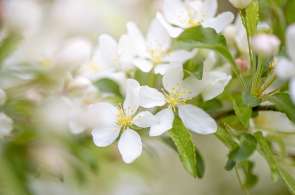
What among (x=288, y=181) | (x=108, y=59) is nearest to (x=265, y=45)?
(x=288, y=181)

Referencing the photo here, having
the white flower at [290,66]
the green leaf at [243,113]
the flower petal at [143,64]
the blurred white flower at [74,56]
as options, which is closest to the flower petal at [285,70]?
the white flower at [290,66]

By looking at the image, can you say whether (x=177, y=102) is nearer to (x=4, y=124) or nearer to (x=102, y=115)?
(x=102, y=115)

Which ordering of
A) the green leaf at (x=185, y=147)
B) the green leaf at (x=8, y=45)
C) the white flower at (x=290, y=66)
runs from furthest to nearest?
the green leaf at (x=8, y=45) → the green leaf at (x=185, y=147) → the white flower at (x=290, y=66)

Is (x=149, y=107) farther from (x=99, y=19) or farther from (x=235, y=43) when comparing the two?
(x=99, y=19)

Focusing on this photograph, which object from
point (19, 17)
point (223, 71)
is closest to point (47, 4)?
point (19, 17)

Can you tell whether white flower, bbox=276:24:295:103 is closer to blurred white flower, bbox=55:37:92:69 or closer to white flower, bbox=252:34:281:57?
white flower, bbox=252:34:281:57

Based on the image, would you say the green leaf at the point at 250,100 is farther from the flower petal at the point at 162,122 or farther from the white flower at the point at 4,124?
the white flower at the point at 4,124
